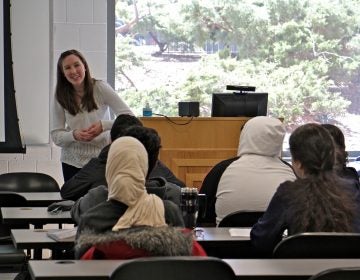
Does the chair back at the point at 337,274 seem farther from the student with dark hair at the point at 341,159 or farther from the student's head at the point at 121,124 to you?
the student's head at the point at 121,124

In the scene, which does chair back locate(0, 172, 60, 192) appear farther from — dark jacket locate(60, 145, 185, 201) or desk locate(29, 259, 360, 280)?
desk locate(29, 259, 360, 280)

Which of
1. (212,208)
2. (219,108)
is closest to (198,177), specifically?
(219,108)

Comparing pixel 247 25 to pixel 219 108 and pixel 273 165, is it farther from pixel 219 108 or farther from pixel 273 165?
pixel 273 165

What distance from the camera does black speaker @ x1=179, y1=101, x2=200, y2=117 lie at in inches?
250

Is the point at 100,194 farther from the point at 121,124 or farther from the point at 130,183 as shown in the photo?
the point at 121,124

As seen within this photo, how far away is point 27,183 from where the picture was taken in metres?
6.01

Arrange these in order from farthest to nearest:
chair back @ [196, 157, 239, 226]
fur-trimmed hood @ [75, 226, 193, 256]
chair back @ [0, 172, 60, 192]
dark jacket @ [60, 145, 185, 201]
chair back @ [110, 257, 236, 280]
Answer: chair back @ [0, 172, 60, 192] < chair back @ [196, 157, 239, 226] < dark jacket @ [60, 145, 185, 201] < fur-trimmed hood @ [75, 226, 193, 256] < chair back @ [110, 257, 236, 280]

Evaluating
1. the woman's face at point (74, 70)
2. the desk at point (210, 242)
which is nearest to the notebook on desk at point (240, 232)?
the desk at point (210, 242)

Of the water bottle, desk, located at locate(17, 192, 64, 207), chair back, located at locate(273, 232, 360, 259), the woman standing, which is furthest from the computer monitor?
chair back, located at locate(273, 232, 360, 259)

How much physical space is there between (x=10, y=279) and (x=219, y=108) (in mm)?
2113

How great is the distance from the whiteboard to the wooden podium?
165cm

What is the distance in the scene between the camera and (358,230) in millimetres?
3447

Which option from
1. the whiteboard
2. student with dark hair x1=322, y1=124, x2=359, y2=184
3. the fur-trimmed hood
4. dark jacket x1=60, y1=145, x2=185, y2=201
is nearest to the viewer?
the fur-trimmed hood

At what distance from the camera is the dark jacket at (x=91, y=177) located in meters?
4.44
